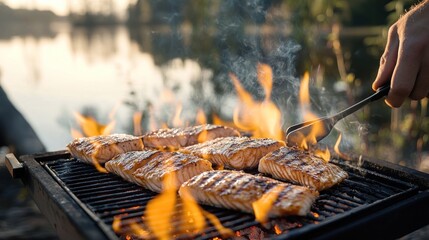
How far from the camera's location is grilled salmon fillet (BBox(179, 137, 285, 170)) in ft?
11.8

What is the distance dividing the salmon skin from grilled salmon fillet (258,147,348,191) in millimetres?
502

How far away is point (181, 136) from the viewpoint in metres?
4.26

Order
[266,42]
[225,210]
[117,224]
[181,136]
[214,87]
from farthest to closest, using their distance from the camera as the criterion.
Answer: [214,87] < [266,42] < [181,136] < [225,210] < [117,224]

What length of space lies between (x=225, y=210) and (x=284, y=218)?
0.40 m

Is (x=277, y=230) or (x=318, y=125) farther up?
(x=318, y=125)

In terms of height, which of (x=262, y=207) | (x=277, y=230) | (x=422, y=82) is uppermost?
(x=422, y=82)

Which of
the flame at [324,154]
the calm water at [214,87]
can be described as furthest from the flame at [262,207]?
the calm water at [214,87]

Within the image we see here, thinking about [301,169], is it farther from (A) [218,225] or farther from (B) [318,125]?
(A) [218,225]

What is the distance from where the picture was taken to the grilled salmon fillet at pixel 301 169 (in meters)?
3.12

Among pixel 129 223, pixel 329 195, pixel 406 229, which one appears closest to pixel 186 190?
pixel 129 223

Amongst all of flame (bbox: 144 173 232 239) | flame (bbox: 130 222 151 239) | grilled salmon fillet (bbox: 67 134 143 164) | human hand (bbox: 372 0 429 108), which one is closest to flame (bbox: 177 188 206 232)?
flame (bbox: 144 173 232 239)

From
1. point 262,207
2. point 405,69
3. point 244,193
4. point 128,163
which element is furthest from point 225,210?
point 405,69

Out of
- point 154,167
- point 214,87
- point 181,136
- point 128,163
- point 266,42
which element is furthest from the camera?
point 214,87

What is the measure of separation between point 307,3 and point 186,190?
6.61 m
